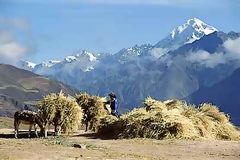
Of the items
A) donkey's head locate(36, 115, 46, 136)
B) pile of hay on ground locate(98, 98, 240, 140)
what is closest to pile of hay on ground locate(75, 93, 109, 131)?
pile of hay on ground locate(98, 98, 240, 140)

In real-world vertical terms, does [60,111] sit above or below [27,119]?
above

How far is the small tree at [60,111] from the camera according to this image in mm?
37281

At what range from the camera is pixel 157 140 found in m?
33.7

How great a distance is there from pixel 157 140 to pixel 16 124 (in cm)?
895

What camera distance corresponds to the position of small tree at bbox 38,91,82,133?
37.3 meters

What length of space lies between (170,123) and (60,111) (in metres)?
7.06

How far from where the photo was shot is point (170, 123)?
35.2m

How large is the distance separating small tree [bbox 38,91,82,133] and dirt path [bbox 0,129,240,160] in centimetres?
568

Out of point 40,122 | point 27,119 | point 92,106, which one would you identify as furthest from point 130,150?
point 92,106

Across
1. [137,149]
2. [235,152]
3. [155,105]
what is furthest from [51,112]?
[235,152]

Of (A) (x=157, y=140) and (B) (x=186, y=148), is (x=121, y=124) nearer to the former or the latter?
(A) (x=157, y=140)

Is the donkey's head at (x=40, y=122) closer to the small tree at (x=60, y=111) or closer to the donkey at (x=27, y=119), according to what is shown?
the donkey at (x=27, y=119)

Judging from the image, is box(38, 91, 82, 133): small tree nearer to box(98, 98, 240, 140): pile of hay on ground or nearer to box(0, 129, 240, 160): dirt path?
box(98, 98, 240, 140): pile of hay on ground

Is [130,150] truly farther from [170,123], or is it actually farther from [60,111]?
[60,111]
